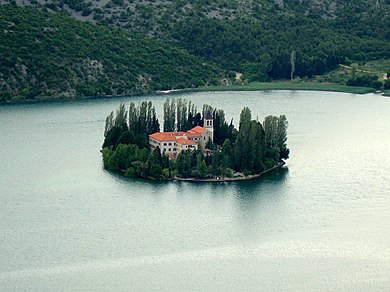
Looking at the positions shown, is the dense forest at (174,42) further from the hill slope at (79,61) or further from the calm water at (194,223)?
the calm water at (194,223)

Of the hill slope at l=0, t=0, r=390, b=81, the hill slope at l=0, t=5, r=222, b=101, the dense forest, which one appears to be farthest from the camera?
the hill slope at l=0, t=0, r=390, b=81

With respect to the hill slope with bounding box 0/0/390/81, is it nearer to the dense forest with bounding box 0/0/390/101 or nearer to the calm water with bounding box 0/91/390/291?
the dense forest with bounding box 0/0/390/101

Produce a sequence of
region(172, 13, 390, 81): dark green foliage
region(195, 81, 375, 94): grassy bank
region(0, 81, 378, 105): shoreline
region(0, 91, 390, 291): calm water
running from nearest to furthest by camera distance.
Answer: region(0, 91, 390, 291): calm water, region(0, 81, 378, 105): shoreline, region(195, 81, 375, 94): grassy bank, region(172, 13, 390, 81): dark green foliage

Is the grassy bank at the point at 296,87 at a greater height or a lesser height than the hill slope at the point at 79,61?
lesser

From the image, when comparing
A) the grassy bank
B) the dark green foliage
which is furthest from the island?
the dark green foliage

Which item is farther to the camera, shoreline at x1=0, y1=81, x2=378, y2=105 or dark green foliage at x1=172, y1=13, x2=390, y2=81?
dark green foliage at x1=172, y1=13, x2=390, y2=81

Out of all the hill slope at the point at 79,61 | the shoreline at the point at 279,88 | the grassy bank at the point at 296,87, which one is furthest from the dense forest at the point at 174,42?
the grassy bank at the point at 296,87
